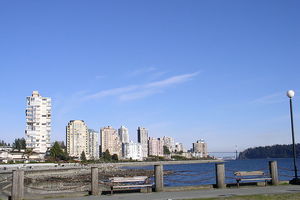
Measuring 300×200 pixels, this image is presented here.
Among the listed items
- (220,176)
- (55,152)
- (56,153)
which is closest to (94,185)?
(220,176)

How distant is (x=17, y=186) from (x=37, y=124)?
160455 millimetres

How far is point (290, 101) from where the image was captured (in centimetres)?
2083

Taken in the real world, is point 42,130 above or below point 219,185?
above

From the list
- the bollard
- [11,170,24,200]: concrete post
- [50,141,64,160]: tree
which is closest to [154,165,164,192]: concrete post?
the bollard

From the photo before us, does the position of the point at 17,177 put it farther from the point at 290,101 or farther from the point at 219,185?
the point at 290,101

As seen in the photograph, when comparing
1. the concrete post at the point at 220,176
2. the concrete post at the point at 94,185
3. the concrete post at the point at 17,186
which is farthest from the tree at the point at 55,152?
the concrete post at the point at 220,176

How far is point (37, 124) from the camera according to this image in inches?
6698

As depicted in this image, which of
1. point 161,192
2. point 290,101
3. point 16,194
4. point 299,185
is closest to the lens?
point 16,194

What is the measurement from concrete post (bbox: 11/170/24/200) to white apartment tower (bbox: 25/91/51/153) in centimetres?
15716

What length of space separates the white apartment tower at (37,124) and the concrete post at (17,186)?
516ft

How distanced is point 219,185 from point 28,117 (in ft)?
533

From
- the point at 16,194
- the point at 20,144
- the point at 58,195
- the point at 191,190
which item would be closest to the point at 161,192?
the point at 191,190

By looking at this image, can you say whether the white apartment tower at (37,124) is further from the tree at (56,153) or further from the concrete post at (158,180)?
the concrete post at (158,180)

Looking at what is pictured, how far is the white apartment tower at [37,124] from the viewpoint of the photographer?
16850cm
